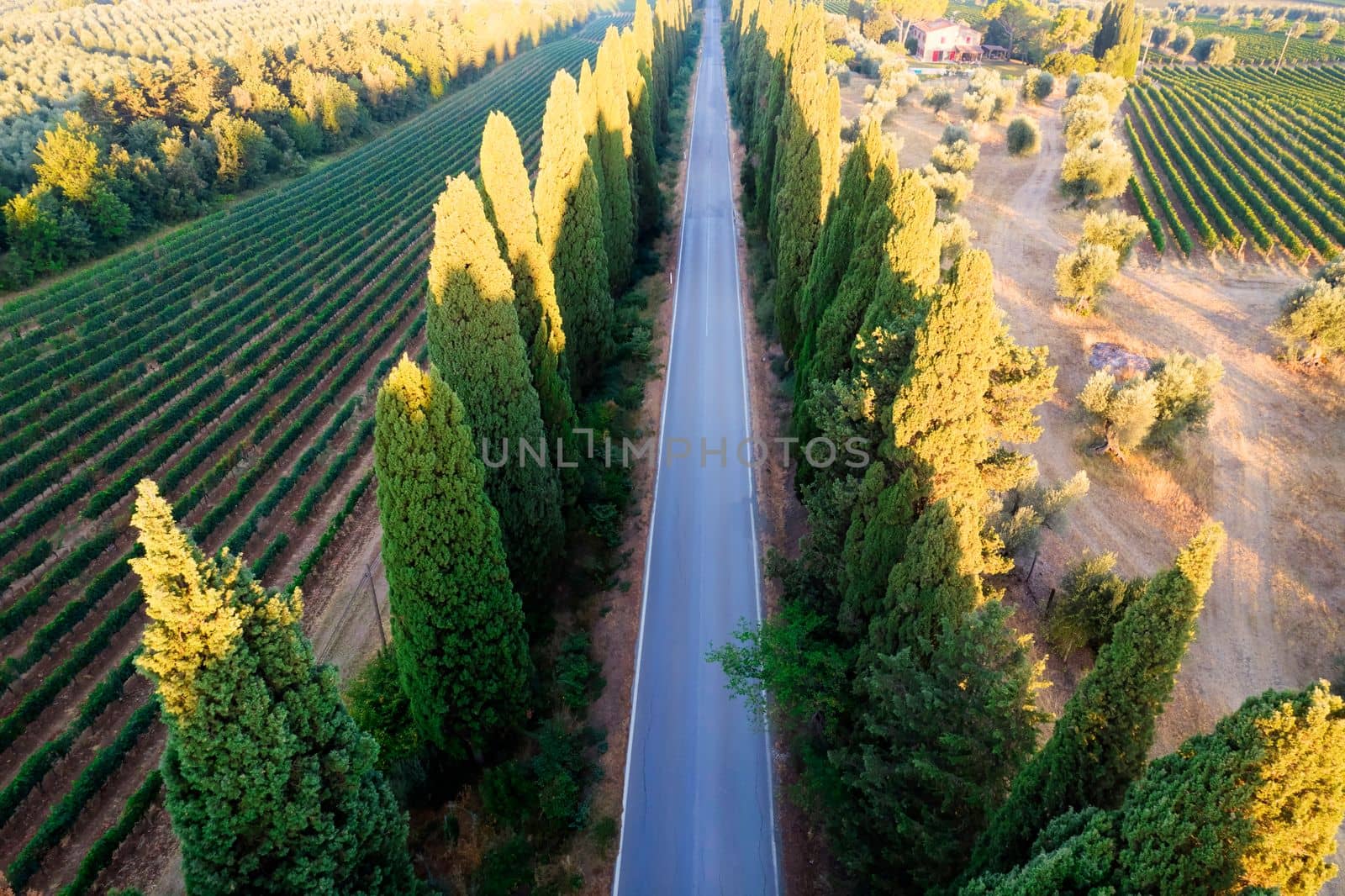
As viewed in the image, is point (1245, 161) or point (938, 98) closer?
point (1245, 161)

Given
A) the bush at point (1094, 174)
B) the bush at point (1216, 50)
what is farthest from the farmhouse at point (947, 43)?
the bush at point (1094, 174)

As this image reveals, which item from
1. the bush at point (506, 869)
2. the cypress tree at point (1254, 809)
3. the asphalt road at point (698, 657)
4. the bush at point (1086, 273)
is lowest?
the asphalt road at point (698, 657)

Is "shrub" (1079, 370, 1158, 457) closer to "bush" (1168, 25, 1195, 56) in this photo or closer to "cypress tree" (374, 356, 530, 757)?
"cypress tree" (374, 356, 530, 757)

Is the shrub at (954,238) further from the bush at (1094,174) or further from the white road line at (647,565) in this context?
the bush at (1094,174)

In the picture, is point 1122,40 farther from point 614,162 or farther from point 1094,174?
point 614,162

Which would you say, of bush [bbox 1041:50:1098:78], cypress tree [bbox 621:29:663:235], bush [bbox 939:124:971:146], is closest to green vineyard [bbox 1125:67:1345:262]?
bush [bbox 1041:50:1098:78]

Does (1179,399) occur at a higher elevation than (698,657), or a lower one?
higher

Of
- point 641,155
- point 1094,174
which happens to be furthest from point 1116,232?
point 641,155
